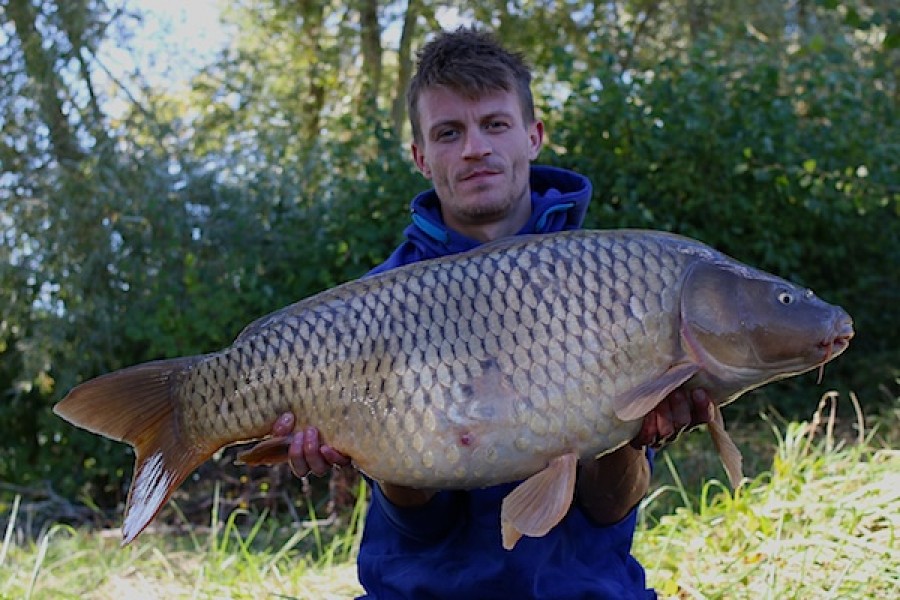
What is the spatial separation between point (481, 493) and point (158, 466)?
513mm

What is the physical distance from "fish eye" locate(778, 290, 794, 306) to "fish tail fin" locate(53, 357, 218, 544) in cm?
84

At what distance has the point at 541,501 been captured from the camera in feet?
4.43

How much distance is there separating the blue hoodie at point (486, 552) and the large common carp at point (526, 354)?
0.28 meters

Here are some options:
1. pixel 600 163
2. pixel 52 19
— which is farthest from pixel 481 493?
pixel 52 19

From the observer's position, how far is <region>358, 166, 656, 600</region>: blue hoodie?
1.64 m

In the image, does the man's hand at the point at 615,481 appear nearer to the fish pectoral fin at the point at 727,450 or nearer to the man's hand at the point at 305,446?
the fish pectoral fin at the point at 727,450

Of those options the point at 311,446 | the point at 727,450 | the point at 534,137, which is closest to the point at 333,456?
the point at 311,446

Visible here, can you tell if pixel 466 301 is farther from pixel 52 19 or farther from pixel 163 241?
pixel 52 19

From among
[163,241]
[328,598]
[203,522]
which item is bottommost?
[203,522]

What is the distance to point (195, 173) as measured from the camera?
4.80 metres

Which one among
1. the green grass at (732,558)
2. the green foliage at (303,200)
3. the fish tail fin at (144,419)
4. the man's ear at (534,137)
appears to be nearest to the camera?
the fish tail fin at (144,419)

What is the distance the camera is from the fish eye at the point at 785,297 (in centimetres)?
138

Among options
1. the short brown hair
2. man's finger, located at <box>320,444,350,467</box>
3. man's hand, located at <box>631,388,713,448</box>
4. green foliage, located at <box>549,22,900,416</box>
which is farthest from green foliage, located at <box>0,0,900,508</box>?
man's hand, located at <box>631,388,713,448</box>

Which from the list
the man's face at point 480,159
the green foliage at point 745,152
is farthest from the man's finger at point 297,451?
the green foliage at point 745,152
